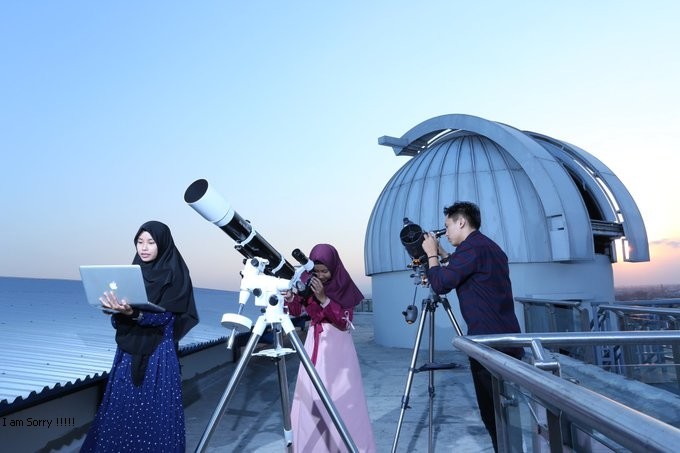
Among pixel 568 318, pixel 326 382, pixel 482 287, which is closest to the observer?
pixel 482 287

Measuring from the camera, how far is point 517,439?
197 centimetres

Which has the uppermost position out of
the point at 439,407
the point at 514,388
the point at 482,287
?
the point at 482,287

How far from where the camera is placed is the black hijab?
3.10m

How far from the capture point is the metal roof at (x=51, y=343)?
393 centimetres

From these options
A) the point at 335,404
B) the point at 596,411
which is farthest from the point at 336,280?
the point at 596,411

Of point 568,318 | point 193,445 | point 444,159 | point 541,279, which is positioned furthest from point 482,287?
point 444,159

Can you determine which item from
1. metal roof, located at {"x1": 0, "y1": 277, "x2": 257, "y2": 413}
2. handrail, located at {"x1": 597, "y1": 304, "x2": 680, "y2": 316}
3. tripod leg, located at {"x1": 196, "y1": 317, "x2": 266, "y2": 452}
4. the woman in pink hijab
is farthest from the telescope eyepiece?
handrail, located at {"x1": 597, "y1": 304, "x2": 680, "y2": 316}

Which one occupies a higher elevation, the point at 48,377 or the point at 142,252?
the point at 142,252

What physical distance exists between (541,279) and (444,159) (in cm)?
359

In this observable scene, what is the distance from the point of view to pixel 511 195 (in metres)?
Answer: 11.4

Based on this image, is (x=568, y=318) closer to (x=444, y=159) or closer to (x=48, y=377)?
(x=444, y=159)

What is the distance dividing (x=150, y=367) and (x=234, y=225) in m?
1.02

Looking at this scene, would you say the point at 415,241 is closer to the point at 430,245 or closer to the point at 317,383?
the point at 430,245

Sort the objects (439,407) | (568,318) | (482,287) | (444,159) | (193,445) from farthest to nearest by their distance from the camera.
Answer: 1. (444,159)
2. (568,318)
3. (439,407)
4. (193,445)
5. (482,287)
